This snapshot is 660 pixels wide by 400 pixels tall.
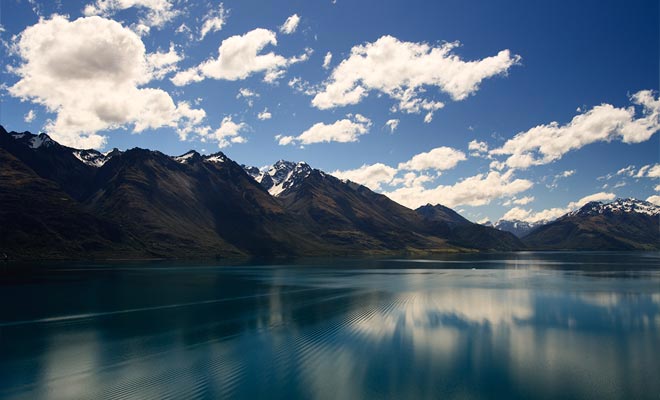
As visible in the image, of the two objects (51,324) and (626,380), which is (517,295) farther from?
(51,324)

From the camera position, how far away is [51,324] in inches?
2537

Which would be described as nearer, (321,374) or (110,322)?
(321,374)

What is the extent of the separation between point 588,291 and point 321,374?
3643 inches

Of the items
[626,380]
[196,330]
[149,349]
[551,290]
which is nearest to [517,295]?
[551,290]

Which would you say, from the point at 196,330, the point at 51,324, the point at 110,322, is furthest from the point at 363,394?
the point at 51,324

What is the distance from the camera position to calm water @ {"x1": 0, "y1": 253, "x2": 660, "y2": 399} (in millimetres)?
36688

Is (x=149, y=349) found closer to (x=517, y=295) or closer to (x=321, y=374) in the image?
(x=321, y=374)

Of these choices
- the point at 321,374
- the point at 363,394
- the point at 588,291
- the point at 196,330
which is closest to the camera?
the point at 363,394

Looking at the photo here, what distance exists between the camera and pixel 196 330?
60.8 metres

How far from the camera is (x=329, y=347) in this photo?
50812 millimetres

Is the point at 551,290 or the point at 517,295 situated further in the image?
the point at 551,290

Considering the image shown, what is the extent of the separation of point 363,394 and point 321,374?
639 cm

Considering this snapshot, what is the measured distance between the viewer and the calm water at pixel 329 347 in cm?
3669

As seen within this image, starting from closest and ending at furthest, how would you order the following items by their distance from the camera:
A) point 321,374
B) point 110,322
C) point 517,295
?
point 321,374 → point 110,322 → point 517,295
